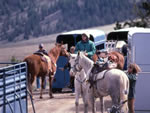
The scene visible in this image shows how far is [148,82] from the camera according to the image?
14883 mm

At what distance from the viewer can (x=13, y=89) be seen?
10328mm

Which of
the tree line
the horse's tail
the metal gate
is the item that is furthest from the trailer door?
the tree line

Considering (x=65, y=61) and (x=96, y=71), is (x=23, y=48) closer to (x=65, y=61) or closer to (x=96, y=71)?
(x=65, y=61)

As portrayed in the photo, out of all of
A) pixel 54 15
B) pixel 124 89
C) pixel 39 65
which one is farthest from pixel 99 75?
pixel 54 15

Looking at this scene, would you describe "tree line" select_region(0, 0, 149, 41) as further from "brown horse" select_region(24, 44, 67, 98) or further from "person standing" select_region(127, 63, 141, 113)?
"person standing" select_region(127, 63, 141, 113)

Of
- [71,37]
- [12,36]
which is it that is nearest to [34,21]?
[12,36]

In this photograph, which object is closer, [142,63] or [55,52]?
[142,63]

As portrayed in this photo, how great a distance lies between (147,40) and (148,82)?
4.00 ft

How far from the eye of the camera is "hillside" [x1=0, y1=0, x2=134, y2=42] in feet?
310

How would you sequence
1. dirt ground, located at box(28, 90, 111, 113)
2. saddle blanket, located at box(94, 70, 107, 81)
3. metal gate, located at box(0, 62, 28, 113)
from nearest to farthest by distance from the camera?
metal gate, located at box(0, 62, 28, 113), saddle blanket, located at box(94, 70, 107, 81), dirt ground, located at box(28, 90, 111, 113)

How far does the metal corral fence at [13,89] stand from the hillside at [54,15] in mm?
80309

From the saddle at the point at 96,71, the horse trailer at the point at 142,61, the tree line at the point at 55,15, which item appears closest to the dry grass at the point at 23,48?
the tree line at the point at 55,15

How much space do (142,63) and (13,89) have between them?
548cm

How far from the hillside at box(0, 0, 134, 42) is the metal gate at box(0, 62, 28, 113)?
80.3 metres
